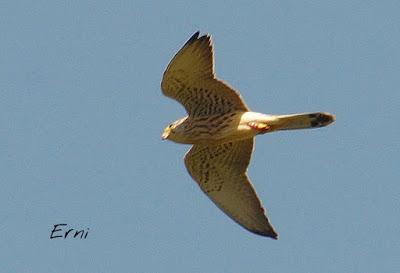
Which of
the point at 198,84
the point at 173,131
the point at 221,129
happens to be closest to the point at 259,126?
the point at 221,129

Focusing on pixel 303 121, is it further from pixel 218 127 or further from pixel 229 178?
pixel 229 178

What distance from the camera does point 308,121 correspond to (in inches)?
432

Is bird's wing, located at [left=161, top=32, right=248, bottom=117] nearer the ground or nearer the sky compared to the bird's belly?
nearer the sky

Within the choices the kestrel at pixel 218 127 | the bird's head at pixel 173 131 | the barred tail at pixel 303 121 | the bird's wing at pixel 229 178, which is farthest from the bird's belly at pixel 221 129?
the bird's wing at pixel 229 178

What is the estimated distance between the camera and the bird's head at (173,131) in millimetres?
11773

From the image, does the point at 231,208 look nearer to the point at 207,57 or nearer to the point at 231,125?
the point at 231,125

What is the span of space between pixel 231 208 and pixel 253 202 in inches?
12.5

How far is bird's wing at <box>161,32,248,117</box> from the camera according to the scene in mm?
11047

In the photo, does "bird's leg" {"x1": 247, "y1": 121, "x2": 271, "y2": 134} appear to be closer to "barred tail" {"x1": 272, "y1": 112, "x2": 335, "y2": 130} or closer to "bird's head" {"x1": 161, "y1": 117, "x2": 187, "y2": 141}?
"barred tail" {"x1": 272, "y1": 112, "x2": 335, "y2": 130}

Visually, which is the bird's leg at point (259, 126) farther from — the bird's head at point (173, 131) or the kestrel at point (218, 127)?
the bird's head at point (173, 131)

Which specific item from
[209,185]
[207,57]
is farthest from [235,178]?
[207,57]

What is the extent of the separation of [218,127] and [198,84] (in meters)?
0.61

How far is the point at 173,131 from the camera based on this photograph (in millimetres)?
11797

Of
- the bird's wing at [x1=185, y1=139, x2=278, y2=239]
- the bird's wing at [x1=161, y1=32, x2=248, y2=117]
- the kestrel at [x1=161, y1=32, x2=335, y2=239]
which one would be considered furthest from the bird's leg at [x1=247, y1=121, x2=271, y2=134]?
the bird's wing at [x1=185, y1=139, x2=278, y2=239]
